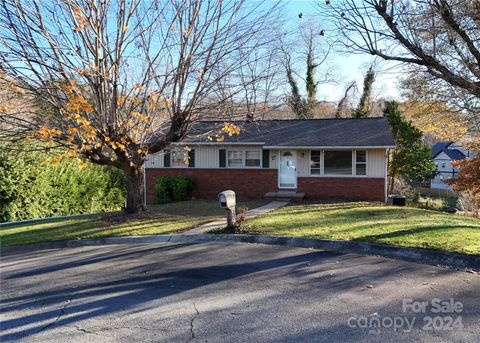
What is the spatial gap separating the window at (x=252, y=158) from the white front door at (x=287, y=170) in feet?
4.02

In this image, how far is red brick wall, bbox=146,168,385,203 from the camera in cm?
1812

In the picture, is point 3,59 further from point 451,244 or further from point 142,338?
point 451,244

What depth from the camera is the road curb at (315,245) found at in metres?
6.52

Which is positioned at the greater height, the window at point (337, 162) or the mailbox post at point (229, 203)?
the window at point (337, 162)

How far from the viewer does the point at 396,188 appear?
77.0 ft

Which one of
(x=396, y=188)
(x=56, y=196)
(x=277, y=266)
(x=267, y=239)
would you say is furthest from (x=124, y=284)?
(x=396, y=188)

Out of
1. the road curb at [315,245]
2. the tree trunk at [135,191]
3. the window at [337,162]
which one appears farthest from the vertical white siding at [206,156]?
the road curb at [315,245]

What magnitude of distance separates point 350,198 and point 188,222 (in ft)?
30.4

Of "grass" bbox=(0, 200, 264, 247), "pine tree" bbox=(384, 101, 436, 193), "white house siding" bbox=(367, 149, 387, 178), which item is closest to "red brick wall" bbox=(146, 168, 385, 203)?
"white house siding" bbox=(367, 149, 387, 178)

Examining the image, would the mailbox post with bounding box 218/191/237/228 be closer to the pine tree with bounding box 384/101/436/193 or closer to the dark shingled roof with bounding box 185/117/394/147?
the dark shingled roof with bounding box 185/117/394/147

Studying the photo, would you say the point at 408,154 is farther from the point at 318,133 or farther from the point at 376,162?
the point at 318,133

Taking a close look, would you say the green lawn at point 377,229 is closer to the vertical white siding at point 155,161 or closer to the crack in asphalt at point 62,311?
the crack in asphalt at point 62,311

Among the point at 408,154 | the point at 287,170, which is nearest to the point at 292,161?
the point at 287,170

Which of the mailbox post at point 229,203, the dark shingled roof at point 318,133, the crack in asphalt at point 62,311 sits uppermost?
the dark shingled roof at point 318,133
